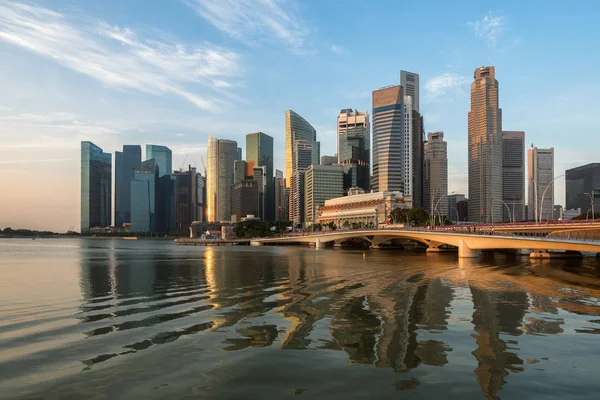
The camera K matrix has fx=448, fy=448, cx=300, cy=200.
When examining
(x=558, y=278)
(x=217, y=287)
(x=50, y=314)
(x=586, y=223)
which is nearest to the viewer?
(x=50, y=314)

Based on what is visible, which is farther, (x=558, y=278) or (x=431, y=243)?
(x=431, y=243)

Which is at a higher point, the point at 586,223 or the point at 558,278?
the point at 586,223

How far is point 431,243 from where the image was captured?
13275 cm

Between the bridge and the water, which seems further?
the bridge

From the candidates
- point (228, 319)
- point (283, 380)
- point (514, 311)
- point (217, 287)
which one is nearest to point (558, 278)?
point (514, 311)

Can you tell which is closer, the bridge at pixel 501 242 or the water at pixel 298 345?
the water at pixel 298 345

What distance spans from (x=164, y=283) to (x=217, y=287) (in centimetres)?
732

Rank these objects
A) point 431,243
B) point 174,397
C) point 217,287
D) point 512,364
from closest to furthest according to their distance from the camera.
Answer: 1. point 174,397
2. point 512,364
3. point 217,287
4. point 431,243

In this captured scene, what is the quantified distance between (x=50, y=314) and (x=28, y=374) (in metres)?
12.7

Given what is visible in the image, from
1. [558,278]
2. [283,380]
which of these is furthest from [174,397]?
[558,278]

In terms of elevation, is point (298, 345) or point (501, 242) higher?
point (501, 242)

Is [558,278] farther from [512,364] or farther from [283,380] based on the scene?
[283,380]

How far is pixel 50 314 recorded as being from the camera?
26375mm

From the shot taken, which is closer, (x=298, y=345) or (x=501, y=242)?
(x=298, y=345)
